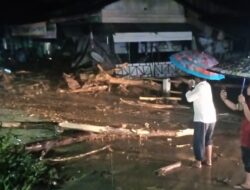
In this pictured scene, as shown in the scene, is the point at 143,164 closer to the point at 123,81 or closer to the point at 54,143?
the point at 54,143

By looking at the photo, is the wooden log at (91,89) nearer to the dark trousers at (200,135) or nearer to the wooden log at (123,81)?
the wooden log at (123,81)

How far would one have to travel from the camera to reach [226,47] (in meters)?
24.8

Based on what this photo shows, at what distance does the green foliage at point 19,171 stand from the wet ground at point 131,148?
1.19 ft

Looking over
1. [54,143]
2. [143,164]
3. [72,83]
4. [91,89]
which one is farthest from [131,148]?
[72,83]

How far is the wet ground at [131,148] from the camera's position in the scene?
275 inches

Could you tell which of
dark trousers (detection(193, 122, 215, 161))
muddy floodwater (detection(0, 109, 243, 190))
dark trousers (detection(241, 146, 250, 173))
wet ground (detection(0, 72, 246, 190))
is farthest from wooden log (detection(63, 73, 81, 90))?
dark trousers (detection(241, 146, 250, 173))

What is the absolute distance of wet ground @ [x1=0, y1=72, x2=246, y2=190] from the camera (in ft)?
22.9

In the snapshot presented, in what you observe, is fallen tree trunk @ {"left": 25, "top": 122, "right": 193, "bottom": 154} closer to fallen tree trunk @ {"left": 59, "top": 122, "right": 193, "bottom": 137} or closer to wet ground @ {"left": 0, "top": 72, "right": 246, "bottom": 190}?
fallen tree trunk @ {"left": 59, "top": 122, "right": 193, "bottom": 137}

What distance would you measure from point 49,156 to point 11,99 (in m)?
7.47

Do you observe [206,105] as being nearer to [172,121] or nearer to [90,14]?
[172,121]

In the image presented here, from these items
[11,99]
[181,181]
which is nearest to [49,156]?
[181,181]

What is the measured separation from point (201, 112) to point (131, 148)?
7.35 feet

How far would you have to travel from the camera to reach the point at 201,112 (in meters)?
→ 7.21

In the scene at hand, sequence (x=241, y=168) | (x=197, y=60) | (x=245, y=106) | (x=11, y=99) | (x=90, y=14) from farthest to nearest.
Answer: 1. (x=90, y=14)
2. (x=11, y=99)
3. (x=241, y=168)
4. (x=197, y=60)
5. (x=245, y=106)
